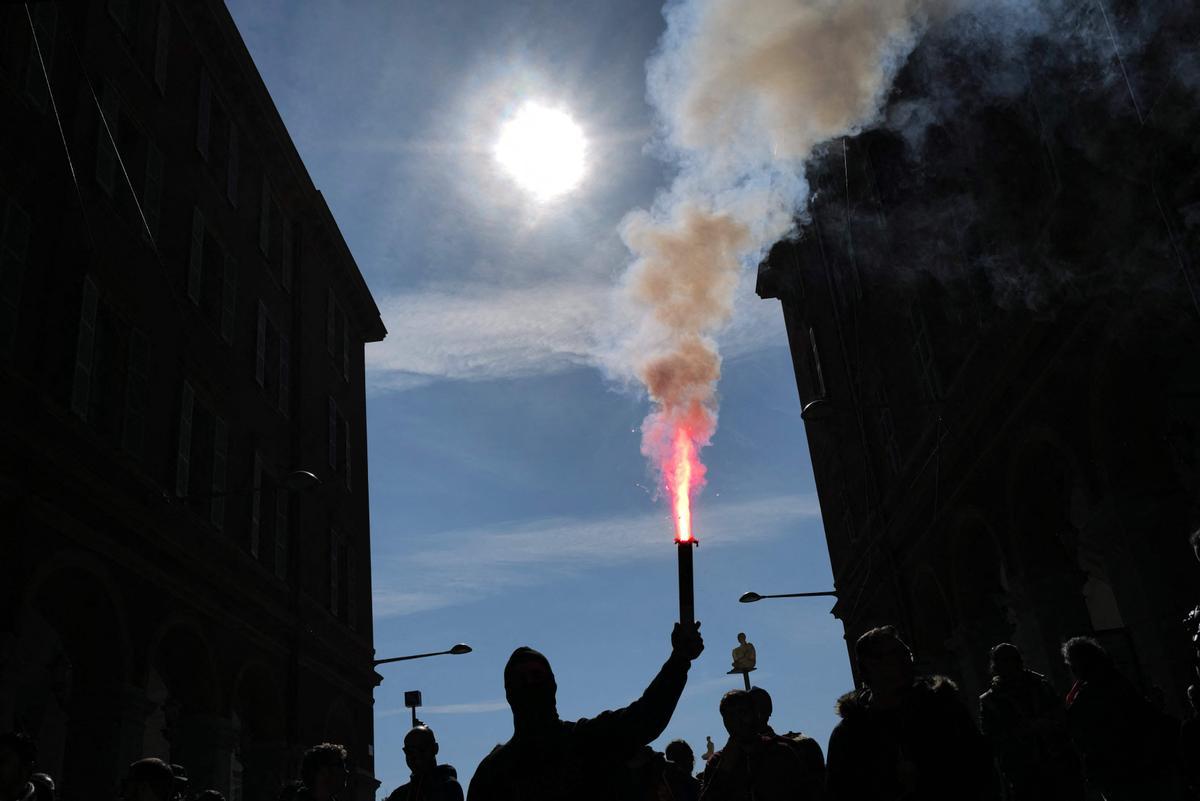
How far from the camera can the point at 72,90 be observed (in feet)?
45.6

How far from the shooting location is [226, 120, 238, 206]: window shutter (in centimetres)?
2011

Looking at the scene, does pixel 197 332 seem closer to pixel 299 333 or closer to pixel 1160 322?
pixel 299 333

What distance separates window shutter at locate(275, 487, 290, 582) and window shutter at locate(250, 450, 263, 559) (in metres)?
0.74

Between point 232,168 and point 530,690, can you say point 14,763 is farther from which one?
point 232,168

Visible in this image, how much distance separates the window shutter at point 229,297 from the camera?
61.7 feet

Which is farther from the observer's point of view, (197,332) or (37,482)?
(197,332)

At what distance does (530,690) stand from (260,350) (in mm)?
18617

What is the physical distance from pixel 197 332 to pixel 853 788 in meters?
16.1

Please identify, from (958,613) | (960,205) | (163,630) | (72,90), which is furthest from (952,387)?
(72,90)

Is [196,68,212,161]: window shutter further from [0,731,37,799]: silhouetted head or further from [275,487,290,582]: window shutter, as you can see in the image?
[0,731,37,799]: silhouetted head

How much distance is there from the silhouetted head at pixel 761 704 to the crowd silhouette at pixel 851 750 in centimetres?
2

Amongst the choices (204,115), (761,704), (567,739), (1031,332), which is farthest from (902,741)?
(204,115)

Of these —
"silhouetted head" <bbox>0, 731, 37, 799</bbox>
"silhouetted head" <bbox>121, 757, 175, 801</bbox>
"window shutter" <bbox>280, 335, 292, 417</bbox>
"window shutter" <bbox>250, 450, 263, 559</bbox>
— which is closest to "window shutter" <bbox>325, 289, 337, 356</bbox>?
"window shutter" <bbox>280, 335, 292, 417</bbox>

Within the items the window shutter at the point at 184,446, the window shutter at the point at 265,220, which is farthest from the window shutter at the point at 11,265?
the window shutter at the point at 265,220
